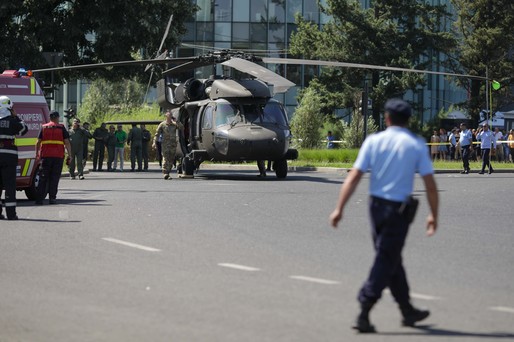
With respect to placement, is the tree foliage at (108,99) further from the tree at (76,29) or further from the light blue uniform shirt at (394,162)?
the light blue uniform shirt at (394,162)

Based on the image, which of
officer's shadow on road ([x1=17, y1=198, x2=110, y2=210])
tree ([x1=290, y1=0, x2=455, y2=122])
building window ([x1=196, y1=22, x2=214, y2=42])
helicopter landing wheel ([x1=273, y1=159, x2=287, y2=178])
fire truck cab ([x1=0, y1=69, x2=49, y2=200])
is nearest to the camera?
officer's shadow on road ([x1=17, y1=198, x2=110, y2=210])

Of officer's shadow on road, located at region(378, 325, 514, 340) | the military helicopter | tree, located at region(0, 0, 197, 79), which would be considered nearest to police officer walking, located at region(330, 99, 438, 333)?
officer's shadow on road, located at region(378, 325, 514, 340)

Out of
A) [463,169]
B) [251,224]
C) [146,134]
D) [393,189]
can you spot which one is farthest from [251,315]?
[146,134]

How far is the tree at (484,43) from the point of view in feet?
225

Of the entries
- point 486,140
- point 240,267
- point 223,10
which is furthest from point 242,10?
point 240,267

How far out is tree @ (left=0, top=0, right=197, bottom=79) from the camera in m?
44.7

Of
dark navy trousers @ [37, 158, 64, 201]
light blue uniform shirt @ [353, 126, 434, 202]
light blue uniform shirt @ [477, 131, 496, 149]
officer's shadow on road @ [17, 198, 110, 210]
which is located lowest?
officer's shadow on road @ [17, 198, 110, 210]

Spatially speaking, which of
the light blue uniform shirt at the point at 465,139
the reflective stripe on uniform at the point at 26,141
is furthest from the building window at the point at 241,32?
the reflective stripe on uniform at the point at 26,141

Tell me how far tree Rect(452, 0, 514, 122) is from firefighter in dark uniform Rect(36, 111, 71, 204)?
4847 cm

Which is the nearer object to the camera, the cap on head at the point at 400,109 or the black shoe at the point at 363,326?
the black shoe at the point at 363,326

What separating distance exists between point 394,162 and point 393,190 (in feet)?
0.63

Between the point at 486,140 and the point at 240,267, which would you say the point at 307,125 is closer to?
the point at 486,140

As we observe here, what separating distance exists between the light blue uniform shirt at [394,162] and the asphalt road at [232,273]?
958 mm

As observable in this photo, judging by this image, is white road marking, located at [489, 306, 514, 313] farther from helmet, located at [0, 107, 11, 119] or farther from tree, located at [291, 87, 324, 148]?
tree, located at [291, 87, 324, 148]
